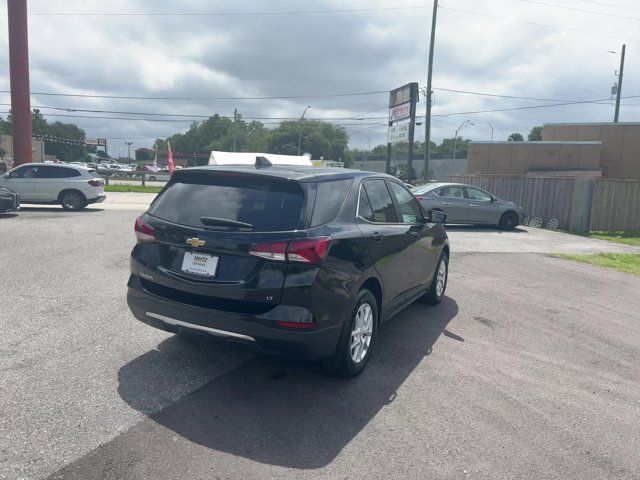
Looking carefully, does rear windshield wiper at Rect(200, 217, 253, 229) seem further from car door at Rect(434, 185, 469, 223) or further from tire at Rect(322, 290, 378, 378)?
car door at Rect(434, 185, 469, 223)

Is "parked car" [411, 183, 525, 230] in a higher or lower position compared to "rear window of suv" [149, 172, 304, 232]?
lower

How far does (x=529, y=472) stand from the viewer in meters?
3.18

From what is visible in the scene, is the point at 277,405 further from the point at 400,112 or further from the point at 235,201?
the point at 400,112

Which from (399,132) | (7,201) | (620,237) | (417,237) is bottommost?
(620,237)

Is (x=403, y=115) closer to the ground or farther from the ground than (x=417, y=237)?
farther from the ground

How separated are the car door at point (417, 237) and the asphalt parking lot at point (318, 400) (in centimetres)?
57

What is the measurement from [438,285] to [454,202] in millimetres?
10821

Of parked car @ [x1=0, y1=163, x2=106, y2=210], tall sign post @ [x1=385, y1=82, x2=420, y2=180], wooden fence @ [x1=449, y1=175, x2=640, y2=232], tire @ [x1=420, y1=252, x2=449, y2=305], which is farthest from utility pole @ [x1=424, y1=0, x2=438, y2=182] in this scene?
tire @ [x1=420, y1=252, x2=449, y2=305]

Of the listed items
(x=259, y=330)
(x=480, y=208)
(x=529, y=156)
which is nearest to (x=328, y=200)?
(x=259, y=330)

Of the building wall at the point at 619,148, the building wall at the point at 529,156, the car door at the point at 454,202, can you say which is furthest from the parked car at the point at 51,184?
the building wall at the point at 619,148

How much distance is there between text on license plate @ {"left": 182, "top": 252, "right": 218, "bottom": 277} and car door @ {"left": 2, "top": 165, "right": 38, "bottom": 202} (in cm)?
1550

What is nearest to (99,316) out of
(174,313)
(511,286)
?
(174,313)

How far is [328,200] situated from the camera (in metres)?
4.16

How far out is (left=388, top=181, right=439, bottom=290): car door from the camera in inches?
222
